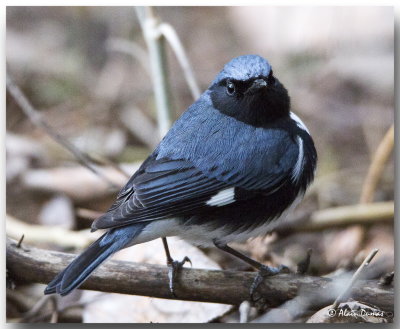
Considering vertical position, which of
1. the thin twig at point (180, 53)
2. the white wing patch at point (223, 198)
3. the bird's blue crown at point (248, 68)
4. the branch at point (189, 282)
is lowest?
the branch at point (189, 282)

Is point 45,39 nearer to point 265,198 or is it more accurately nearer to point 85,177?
point 85,177

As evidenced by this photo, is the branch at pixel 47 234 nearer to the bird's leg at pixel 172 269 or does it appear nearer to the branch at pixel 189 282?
the branch at pixel 189 282

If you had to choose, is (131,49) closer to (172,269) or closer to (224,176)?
(224,176)

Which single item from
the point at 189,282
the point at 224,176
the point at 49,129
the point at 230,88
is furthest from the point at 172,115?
the point at 189,282

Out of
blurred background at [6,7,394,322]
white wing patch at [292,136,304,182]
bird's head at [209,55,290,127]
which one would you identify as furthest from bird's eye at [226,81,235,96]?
blurred background at [6,7,394,322]

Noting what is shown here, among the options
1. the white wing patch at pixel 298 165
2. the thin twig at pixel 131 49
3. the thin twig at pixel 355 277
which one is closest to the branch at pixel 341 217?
the thin twig at pixel 355 277

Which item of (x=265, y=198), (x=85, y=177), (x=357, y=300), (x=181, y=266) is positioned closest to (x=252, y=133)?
(x=265, y=198)

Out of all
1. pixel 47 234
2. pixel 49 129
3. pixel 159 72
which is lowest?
pixel 47 234

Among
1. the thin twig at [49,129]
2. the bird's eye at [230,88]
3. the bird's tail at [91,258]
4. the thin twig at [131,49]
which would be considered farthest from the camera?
the thin twig at [131,49]
